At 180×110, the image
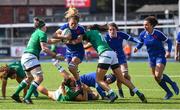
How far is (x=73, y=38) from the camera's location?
1455 cm

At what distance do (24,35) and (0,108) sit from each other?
154 feet

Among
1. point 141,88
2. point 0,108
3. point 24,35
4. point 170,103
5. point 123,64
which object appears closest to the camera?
point 0,108

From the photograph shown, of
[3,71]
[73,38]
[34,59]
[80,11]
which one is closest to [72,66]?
[73,38]

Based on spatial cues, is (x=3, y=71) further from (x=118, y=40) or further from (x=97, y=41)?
(x=118, y=40)

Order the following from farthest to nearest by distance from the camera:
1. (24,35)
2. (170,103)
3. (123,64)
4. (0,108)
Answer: (24,35)
(123,64)
(170,103)
(0,108)

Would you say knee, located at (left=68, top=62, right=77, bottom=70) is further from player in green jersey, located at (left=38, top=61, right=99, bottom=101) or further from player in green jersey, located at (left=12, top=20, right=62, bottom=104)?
player in green jersey, located at (left=12, top=20, right=62, bottom=104)

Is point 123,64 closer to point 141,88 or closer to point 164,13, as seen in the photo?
point 141,88

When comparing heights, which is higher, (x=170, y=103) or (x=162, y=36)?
(x=162, y=36)

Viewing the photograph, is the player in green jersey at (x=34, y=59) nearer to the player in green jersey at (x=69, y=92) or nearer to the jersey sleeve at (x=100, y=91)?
the player in green jersey at (x=69, y=92)

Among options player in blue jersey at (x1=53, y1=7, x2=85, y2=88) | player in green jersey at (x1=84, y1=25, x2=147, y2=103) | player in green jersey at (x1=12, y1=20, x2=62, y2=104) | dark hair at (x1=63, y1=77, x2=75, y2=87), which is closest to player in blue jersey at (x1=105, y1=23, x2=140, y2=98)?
player in blue jersey at (x1=53, y1=7, x2=85, y2=88)

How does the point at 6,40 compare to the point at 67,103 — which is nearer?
the point at 67,103

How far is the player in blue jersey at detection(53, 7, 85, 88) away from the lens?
46.9 ft

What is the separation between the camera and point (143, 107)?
42.9 ft

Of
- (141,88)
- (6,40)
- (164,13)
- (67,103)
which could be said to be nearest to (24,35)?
(6,40)
